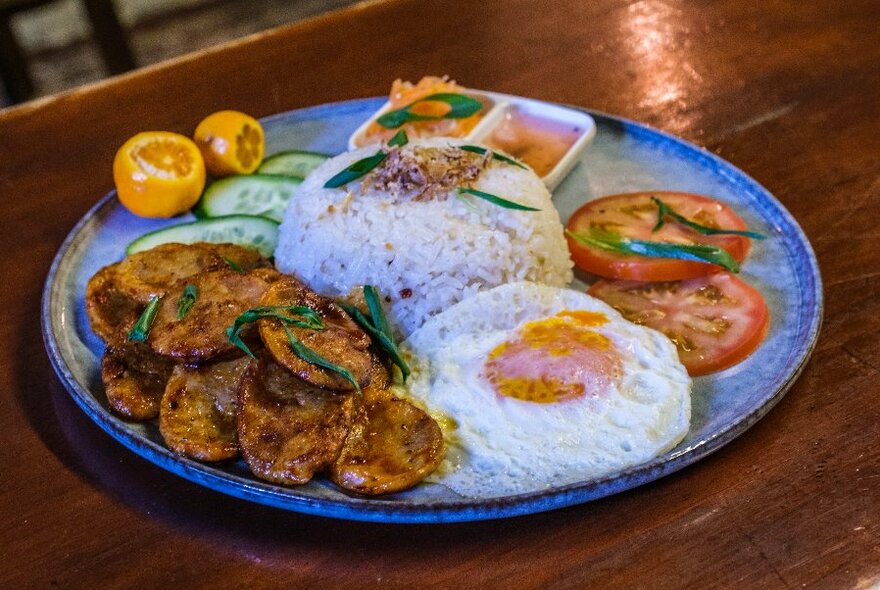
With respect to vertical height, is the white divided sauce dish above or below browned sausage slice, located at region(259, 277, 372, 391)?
below

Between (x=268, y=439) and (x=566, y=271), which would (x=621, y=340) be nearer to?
(x=566, y=271)

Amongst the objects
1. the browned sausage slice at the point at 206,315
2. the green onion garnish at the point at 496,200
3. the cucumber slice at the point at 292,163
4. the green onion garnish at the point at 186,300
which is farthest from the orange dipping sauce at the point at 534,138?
the green onion garnish at the point at 186,300

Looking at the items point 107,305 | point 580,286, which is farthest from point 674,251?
point 107,305

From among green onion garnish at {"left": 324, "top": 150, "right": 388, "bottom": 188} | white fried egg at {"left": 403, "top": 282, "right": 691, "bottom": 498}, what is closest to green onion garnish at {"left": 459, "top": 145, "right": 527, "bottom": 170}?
green onion garnish at {"left": 324, "top": 150, "right": 388, "bottom": 188}

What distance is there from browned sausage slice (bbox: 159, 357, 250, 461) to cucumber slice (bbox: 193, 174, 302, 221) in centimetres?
106

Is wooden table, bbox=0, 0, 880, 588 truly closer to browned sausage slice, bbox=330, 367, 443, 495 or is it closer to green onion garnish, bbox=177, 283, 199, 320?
browned sausage slice, bbox=330, 367, 443, 495

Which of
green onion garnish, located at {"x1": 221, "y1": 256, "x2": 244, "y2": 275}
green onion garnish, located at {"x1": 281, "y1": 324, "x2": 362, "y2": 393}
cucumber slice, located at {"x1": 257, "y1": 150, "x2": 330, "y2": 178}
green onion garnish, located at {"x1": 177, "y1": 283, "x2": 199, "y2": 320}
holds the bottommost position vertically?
cucumber slice, located at {"x1": 257, "y1": 150, "x2": 330, "y2": 178}

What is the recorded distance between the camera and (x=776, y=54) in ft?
13.1

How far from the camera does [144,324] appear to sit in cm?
222

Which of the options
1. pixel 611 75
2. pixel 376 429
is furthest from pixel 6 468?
pixel 611 75

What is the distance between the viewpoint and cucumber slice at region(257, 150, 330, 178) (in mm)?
3332

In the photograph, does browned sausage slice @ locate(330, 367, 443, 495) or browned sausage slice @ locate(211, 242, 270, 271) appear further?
browned sausage slice @ locate(211, 242, 270, 271)

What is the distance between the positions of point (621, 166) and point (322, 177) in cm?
113

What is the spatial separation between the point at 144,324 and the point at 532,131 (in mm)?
1769
